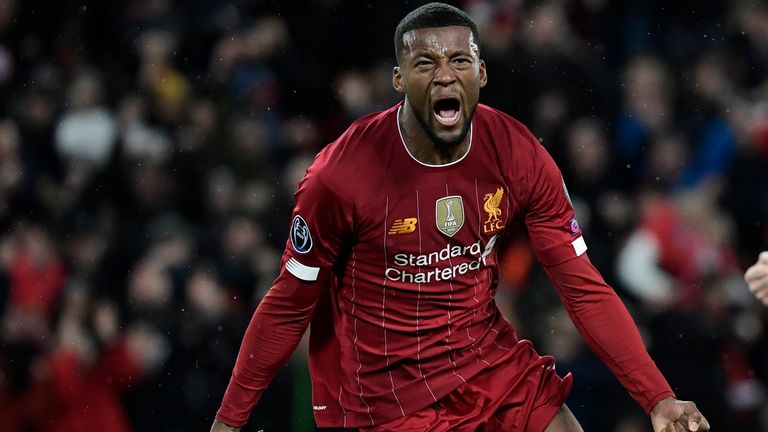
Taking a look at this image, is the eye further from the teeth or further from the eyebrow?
the teeth

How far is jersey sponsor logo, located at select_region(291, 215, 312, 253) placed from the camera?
4.08 meters

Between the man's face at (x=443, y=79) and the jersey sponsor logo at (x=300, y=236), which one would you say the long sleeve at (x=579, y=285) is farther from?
the jersey sponsor logo at (x=300, y=236)

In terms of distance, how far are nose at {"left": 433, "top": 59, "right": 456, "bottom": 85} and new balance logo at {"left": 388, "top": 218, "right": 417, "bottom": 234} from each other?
42cm

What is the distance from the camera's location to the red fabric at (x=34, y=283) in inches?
296

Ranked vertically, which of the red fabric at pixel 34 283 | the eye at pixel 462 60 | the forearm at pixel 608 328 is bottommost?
the red fabric at pixel 34 283

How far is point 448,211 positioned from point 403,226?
0.14 meters

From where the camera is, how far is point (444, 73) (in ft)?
13.1

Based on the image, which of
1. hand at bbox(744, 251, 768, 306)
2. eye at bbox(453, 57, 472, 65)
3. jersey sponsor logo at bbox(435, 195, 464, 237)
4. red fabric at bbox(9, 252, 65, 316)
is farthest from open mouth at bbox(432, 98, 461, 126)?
red fabric at bbox(9, 252, 65, 316)

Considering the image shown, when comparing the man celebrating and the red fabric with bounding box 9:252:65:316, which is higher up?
the man celebrating

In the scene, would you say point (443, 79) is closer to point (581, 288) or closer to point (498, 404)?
point (581, 288)

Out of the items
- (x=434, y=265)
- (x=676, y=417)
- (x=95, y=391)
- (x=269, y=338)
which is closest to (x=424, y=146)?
(x=434, y=265)

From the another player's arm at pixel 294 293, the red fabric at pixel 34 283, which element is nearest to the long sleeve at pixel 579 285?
the another player's arm at pixel 294 293

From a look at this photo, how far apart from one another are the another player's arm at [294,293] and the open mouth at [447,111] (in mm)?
370

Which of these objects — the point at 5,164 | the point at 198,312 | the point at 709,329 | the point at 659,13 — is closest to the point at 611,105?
the point at 659,13
